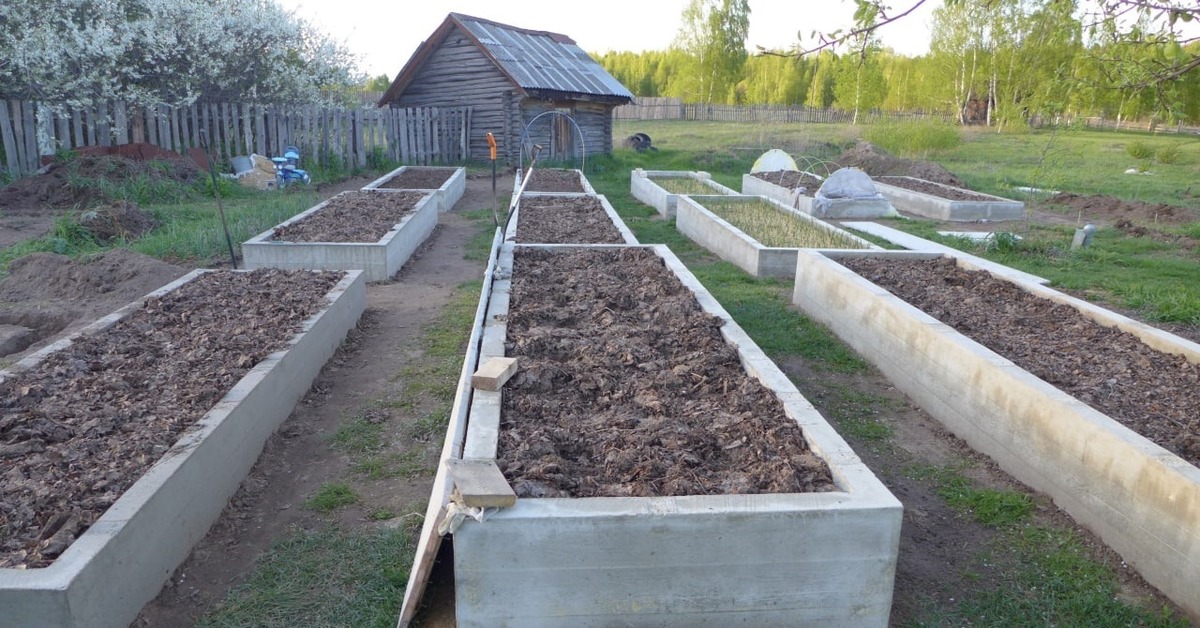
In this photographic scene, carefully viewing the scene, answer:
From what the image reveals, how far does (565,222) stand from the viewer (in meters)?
9.83

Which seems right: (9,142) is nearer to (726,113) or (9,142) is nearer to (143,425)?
(143,425)

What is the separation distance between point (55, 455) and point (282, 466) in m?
1.03

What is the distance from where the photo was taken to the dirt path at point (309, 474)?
312 cm

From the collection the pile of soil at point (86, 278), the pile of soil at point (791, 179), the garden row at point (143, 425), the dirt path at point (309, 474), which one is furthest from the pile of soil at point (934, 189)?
the pile of soil at point (86, 278)

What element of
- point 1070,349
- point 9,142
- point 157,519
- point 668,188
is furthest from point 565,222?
point 9,142

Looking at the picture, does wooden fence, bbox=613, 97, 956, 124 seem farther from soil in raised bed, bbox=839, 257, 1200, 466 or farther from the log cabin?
soil in raised bed, bbox=839, 257, 1200, 466

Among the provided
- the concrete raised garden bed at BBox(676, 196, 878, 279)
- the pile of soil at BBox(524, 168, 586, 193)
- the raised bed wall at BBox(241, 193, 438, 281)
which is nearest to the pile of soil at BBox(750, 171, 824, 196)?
the concrete raised garden bed at BBox(676, 196, 878, 279)

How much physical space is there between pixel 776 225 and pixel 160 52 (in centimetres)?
1262

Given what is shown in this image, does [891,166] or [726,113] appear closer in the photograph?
[891,166]

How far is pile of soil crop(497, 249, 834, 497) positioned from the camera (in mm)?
2975

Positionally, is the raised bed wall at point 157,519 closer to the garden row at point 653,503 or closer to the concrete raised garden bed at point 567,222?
the garden row at point 653,503

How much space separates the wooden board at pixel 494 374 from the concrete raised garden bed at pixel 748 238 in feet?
16.0

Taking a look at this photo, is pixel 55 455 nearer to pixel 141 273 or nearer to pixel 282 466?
pixel 282 466

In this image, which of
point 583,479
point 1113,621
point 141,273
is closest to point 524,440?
point 583,479
